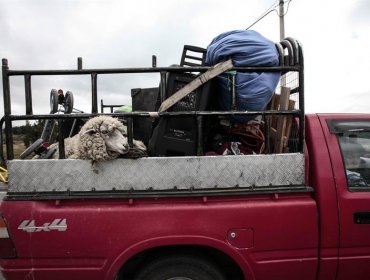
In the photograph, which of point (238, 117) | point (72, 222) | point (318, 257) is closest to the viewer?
point (72, 222)

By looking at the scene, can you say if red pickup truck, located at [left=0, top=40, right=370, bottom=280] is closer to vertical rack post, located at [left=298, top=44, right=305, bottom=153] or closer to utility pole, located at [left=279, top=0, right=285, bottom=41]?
vertical rack post, located at [left=298, top=44, right=305, bottom=153]

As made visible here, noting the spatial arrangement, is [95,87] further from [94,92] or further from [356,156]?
[356,156]

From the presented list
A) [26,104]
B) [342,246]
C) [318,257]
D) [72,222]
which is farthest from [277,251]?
[26,104]

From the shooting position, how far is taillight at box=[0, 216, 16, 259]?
2.77m

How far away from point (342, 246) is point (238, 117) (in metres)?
1.28

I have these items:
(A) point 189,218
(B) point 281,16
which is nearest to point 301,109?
(A) point 189,218

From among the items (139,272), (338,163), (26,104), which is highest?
(26,104)

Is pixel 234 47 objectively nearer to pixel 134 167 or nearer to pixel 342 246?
pixel 134 167

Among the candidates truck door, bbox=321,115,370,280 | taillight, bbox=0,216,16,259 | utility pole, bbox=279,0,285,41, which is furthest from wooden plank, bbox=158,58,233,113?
utility pole, bbox=279,0,285,41

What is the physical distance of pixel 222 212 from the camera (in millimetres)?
2820

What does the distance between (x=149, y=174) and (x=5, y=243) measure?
1145mm

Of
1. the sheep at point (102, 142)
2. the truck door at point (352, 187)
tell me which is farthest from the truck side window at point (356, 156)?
the sheep at point (102, 142)

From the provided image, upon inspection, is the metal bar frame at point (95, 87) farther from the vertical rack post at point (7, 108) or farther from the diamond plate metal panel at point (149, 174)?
the diamond plate metal panel at point (149, 174)

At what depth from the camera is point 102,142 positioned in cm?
281
